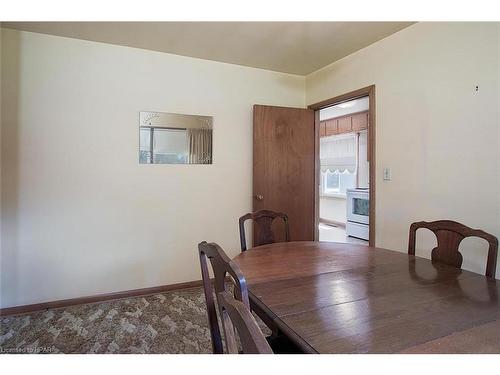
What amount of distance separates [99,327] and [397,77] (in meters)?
3.05

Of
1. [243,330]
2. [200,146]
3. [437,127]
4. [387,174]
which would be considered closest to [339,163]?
[387,174]

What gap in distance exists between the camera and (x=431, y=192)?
2.16m

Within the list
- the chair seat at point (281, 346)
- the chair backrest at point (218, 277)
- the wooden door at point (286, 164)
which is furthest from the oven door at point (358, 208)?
the chair backrest at point (218, 277)

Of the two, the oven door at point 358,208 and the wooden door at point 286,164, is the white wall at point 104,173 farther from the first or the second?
the oven door at point 358,208

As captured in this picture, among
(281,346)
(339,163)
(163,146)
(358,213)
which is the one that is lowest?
(281,346)

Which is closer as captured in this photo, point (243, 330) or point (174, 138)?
point (243, 330)

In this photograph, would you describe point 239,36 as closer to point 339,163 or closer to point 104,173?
point 104,173

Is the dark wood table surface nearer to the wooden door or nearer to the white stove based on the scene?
the wooden door

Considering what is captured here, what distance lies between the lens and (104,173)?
2645 millimetres

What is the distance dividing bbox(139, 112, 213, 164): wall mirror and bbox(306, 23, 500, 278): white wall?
5.31ft

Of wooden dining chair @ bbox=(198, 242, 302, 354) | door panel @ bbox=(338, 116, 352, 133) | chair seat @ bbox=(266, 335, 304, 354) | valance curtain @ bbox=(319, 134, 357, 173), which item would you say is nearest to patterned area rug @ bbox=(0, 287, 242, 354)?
chair seat @ bbox=(266, 335, 304, 354)

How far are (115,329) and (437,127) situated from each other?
278cm
